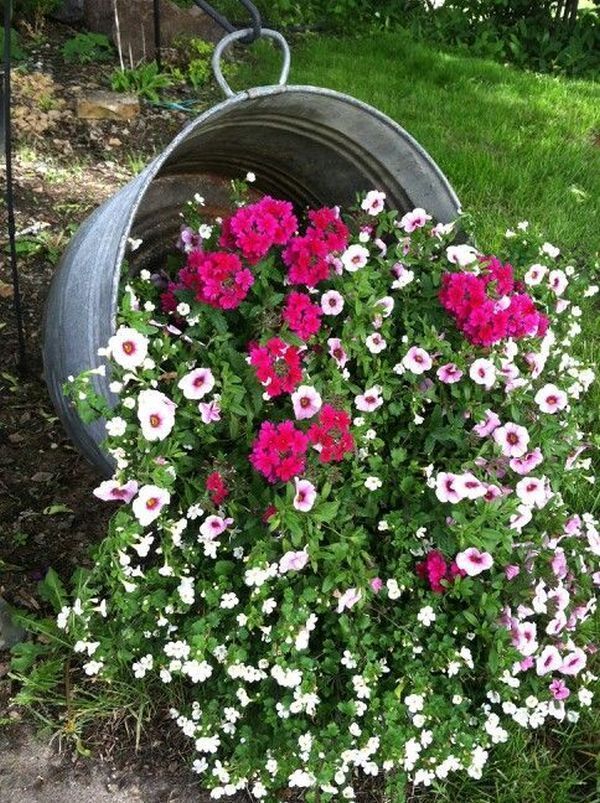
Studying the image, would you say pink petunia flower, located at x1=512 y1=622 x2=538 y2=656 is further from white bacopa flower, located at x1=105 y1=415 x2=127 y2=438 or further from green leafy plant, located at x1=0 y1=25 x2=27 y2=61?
green leafy plant, located at x1=0 y1=25 x2=27 y2=61

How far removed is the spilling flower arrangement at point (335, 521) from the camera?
2.00m

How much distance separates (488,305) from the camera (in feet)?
6.99

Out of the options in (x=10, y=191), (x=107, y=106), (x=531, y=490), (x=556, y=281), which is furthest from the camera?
(x=107, y=106)

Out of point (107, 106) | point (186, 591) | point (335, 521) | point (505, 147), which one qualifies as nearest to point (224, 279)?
point (335, 521)

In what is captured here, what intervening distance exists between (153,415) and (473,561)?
79 centimetres

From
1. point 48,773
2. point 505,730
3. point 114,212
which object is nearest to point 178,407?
point 114,212

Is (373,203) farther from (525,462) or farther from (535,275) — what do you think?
(525,462)

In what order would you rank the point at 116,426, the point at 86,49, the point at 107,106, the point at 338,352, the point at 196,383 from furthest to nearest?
the point at 86,49 → the point at 107,106 → the point at 338,352 → the point at 196,383 → the point at 116,426

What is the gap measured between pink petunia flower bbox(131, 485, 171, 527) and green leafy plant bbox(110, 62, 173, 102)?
12.0 feet

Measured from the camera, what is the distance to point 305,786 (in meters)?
2.09

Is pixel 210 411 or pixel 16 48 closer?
pixel 210 411

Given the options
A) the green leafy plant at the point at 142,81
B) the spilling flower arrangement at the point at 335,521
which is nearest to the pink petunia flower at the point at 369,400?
the spilling flower arrangement at the point at 335,521

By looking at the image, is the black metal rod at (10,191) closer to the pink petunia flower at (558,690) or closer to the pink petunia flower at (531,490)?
the pink petunia flower at (531,490)

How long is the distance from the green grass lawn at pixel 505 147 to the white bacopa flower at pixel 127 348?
47.8 inches
